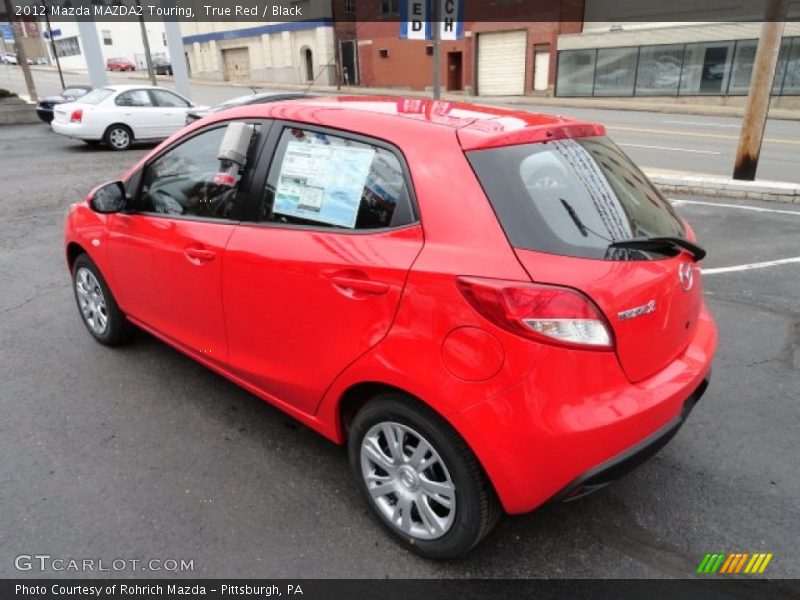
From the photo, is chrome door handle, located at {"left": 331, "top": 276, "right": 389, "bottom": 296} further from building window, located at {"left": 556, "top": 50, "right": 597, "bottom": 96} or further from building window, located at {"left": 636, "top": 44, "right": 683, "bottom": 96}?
building window, located at {"left": 556, "top": 50, "right": 597, "bottom": 96}

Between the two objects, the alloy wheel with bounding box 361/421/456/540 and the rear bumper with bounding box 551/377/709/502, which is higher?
the rear bumper with bounding box 551/377/709/502

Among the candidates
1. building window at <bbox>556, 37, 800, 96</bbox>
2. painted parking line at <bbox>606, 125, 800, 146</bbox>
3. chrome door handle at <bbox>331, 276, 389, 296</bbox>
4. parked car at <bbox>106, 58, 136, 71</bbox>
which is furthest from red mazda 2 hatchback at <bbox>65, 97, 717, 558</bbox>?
parked car at <bbox>106, 58, 136, 71</bbox>

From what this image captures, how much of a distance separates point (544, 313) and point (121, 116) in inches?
580

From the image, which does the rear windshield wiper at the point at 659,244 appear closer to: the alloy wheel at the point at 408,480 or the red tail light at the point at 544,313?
the red tail light at the point at 544,313

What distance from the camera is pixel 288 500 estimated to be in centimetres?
276

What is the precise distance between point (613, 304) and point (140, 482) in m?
2.31

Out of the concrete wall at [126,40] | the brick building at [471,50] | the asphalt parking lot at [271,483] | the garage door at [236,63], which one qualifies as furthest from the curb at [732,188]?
the concrete wall at [126,40]

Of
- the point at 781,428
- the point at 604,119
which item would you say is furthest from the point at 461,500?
the point at 604,119

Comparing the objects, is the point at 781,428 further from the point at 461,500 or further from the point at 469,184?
the point at 469,184

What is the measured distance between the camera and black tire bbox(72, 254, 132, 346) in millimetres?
4051

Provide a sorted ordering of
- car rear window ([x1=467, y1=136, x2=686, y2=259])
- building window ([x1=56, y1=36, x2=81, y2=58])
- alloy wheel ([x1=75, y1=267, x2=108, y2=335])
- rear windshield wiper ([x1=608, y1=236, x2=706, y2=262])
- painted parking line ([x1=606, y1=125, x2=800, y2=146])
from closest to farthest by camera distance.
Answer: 1. car rear window ([x1=467, y1=136, x2=686, y2=259])
2. rear windshield wiper ([x1=608, y1=236, x2=706, y2=262])
3. alloy wheel ([x1=75, y1=267, x2=108, y2=335])
4. painted parking line ([x1=606, y1=125, x2=800, y2=146])
5. building window ([x1=56, y1=36, x2=81, y2=58])

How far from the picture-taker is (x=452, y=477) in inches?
87.3

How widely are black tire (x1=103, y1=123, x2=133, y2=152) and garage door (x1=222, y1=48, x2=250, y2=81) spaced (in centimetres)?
4130

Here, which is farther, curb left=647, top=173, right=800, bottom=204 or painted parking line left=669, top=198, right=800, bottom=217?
curb left=647, top=173, right=800, bottom=204
